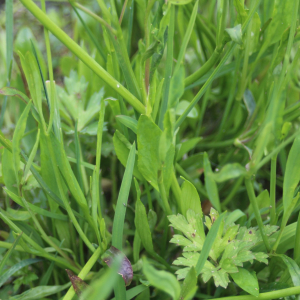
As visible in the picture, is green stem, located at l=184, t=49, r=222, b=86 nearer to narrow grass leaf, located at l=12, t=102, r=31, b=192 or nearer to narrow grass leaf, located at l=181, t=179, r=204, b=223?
narrow grass leaf, located at l=181, t=179, r=204, b=223

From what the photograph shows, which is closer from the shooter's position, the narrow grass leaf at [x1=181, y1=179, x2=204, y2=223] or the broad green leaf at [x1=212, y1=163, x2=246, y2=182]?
the broad green leaf at [x1=212, y1=163, x2=246, y2=182]

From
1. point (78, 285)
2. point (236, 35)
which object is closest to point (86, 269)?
point (78, 285)

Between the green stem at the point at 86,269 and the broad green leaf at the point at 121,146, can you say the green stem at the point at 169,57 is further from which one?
the green stem at the point at 86,269

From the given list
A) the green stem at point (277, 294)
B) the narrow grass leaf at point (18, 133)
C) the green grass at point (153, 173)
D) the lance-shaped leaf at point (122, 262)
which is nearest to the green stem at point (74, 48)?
the green grass at point (153, 173)

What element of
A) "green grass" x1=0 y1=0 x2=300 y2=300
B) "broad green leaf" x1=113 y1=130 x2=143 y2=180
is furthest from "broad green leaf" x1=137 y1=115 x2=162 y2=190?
"broad green leaf" x1=113 y1=130 x2=143 y2=180

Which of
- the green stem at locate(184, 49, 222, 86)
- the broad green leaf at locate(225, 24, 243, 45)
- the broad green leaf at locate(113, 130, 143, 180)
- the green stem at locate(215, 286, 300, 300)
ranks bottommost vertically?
the green stem at locate(215, 286, 300, 300)

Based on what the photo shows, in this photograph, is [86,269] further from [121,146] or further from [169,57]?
[169,57]

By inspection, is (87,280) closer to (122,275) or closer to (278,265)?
(122,275)
